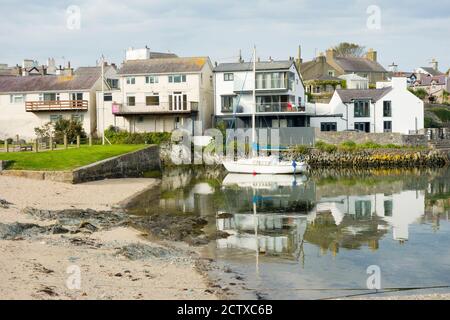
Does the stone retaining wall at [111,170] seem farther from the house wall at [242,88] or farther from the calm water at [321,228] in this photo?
the house wall at [242,88]

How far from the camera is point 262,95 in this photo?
70188mm

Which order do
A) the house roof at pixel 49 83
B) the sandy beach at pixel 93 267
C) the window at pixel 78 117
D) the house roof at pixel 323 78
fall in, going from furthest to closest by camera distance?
the house roof at pixel 323 78
the house roof at pixel 49 83
the window at pixel 78 117
the sandy beach at pixel 93 267

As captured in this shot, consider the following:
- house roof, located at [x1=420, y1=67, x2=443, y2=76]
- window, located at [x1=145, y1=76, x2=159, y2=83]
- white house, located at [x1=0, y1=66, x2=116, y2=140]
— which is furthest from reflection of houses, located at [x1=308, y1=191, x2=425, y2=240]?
house roof, located at [x1=420, y1=67, x2=443, y2=76]

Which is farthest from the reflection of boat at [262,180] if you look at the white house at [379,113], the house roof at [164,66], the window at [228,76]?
the white house at [379,113]

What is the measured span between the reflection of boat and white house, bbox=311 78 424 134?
19120mm

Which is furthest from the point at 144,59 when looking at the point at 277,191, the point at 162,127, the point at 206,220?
the point at 206,220

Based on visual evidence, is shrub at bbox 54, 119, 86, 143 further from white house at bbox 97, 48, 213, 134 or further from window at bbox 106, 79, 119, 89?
window at bbox 106, 79, 119, 89

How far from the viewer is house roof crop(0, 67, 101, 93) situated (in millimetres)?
72375

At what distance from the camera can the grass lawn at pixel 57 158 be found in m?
42.7

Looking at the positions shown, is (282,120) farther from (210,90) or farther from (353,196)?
(353,196)

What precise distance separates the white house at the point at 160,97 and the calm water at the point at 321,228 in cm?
1683

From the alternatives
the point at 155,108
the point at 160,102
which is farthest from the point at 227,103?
the point at 155,108

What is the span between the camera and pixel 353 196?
41.8 meters

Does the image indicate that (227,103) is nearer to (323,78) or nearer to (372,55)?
(323,78)
